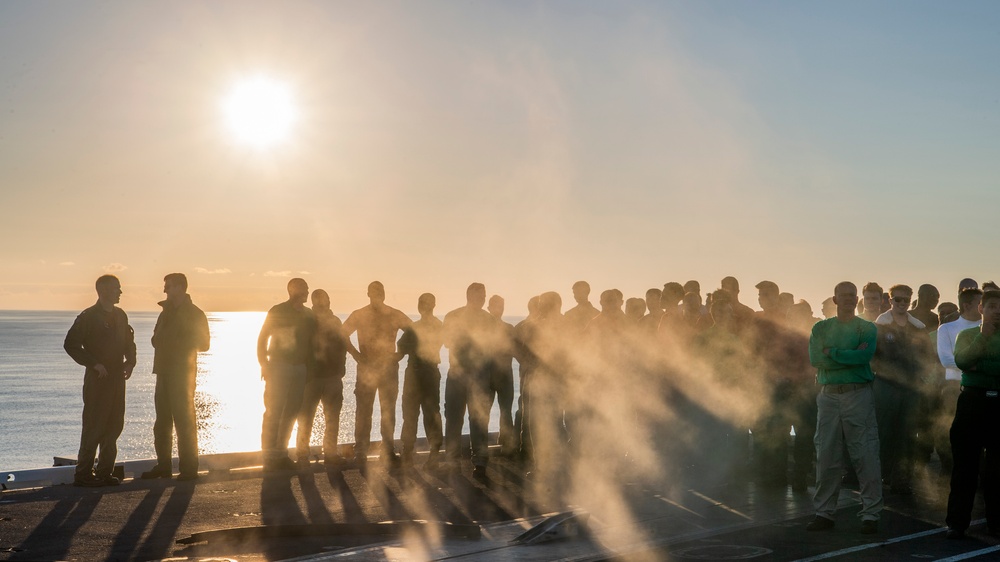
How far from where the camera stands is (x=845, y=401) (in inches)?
355

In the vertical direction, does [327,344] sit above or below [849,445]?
above

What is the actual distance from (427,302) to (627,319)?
2.43 m

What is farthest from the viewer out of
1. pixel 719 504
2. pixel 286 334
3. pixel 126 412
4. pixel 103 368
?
pixel 126 412

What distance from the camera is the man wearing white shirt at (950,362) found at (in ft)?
32.9

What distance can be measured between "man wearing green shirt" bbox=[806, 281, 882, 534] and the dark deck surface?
0.38 m

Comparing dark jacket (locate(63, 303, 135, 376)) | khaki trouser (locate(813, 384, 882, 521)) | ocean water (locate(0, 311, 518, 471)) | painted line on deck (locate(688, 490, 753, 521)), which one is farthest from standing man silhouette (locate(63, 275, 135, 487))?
ocean water (locate(0, 311, 518, 471))

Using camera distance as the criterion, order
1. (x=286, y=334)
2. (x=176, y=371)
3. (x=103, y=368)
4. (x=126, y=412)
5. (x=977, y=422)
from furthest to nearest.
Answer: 1. (x=126, y=412)
2. (x=286, y=334)
3. (x=176, y=371)
4. (x=103, y=368)
5. (x=977, y=422)

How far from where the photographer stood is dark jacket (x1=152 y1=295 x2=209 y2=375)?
11680 mm

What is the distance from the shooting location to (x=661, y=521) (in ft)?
30.0

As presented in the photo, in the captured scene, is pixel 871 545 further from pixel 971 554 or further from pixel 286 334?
pixel 286 334

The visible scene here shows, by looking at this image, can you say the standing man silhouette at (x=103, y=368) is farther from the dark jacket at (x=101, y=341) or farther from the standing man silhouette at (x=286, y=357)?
the standing man silhouette at (x=286, y=357)

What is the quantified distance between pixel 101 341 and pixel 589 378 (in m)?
5.38

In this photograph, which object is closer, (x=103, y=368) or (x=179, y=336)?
(x=103, y=368)

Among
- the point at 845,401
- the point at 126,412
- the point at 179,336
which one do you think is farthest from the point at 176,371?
the point at 126,412
